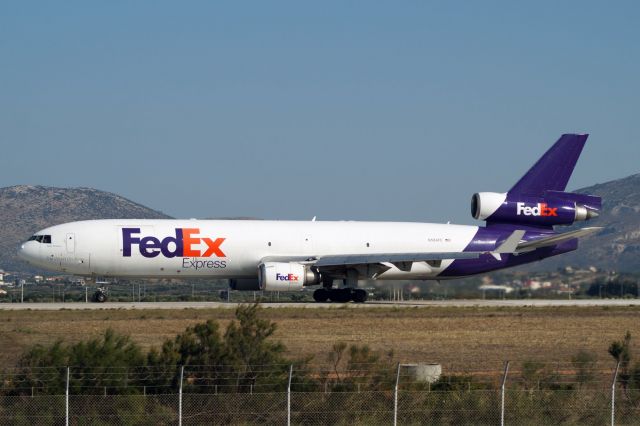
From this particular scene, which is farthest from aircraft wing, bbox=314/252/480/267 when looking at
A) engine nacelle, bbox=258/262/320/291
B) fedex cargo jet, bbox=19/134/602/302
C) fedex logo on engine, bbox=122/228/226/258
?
fedex logo on engine, bbox=122/228/226/258

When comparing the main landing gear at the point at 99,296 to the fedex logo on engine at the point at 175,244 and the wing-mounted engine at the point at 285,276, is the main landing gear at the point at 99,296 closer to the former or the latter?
the fedex logo on engine at the point at 175,244

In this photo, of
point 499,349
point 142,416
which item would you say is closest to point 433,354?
point 499,349

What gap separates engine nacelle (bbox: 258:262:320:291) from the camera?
1903 inches

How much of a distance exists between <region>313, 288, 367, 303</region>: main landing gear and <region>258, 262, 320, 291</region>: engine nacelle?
2.44m

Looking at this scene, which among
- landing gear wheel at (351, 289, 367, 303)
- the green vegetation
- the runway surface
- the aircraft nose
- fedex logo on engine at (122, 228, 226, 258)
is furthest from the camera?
landing gear wheel at (351, 289, 367, 303)

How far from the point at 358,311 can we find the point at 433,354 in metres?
14.1

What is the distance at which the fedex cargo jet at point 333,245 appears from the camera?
4841 centimetres

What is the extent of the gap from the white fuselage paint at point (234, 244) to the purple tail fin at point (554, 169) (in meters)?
3.57

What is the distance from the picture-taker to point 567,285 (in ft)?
138

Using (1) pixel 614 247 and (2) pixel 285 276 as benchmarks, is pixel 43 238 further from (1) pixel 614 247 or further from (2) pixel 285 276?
(1) pixel 614 247

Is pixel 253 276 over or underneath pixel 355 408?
over

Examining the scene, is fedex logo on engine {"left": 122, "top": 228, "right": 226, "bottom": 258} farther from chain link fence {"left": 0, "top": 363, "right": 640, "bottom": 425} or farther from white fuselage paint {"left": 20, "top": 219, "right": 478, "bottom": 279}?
chain link fence {"left": 0, "top": 363, "right": 640, "bottom": 425}

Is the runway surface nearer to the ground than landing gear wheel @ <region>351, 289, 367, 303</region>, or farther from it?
nearer to the ground

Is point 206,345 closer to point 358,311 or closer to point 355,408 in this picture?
point 355,408
